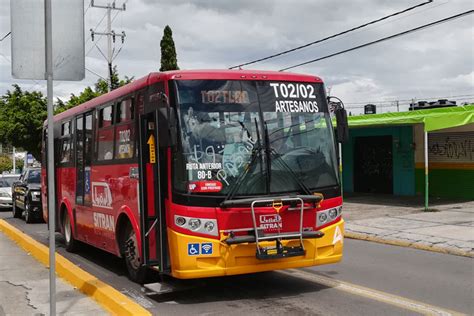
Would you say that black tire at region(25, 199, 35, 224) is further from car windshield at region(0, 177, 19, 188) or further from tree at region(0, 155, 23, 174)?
tree at region(0, 155, 23, 174)

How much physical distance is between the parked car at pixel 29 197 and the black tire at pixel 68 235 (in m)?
6.32

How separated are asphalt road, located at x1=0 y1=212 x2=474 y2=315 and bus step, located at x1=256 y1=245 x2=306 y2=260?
22.7 inches

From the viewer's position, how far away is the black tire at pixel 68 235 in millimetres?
11155

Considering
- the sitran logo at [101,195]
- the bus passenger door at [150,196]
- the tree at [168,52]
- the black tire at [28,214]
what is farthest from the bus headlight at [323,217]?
the tree at [168,52]

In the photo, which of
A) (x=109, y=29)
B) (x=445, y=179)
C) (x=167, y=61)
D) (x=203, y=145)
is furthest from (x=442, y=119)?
(x=109, y=29)

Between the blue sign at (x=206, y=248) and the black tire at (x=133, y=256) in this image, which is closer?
the blue sign at (x=206, y=248)

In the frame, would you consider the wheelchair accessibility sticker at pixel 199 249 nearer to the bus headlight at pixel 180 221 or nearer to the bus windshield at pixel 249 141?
the bus headlight at pixel 180 221

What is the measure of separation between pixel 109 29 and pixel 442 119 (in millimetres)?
24526

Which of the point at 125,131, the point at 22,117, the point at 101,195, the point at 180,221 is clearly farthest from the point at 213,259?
the point at 22,117

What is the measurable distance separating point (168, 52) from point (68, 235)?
21264 millimetres

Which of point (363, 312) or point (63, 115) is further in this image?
point (63, 115)

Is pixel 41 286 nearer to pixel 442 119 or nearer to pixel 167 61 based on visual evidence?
pixel 442 119

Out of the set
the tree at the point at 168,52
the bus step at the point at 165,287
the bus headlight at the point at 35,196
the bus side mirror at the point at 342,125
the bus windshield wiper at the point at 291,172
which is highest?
the tree at the point at 168,52

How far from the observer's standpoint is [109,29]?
→ 115ft
